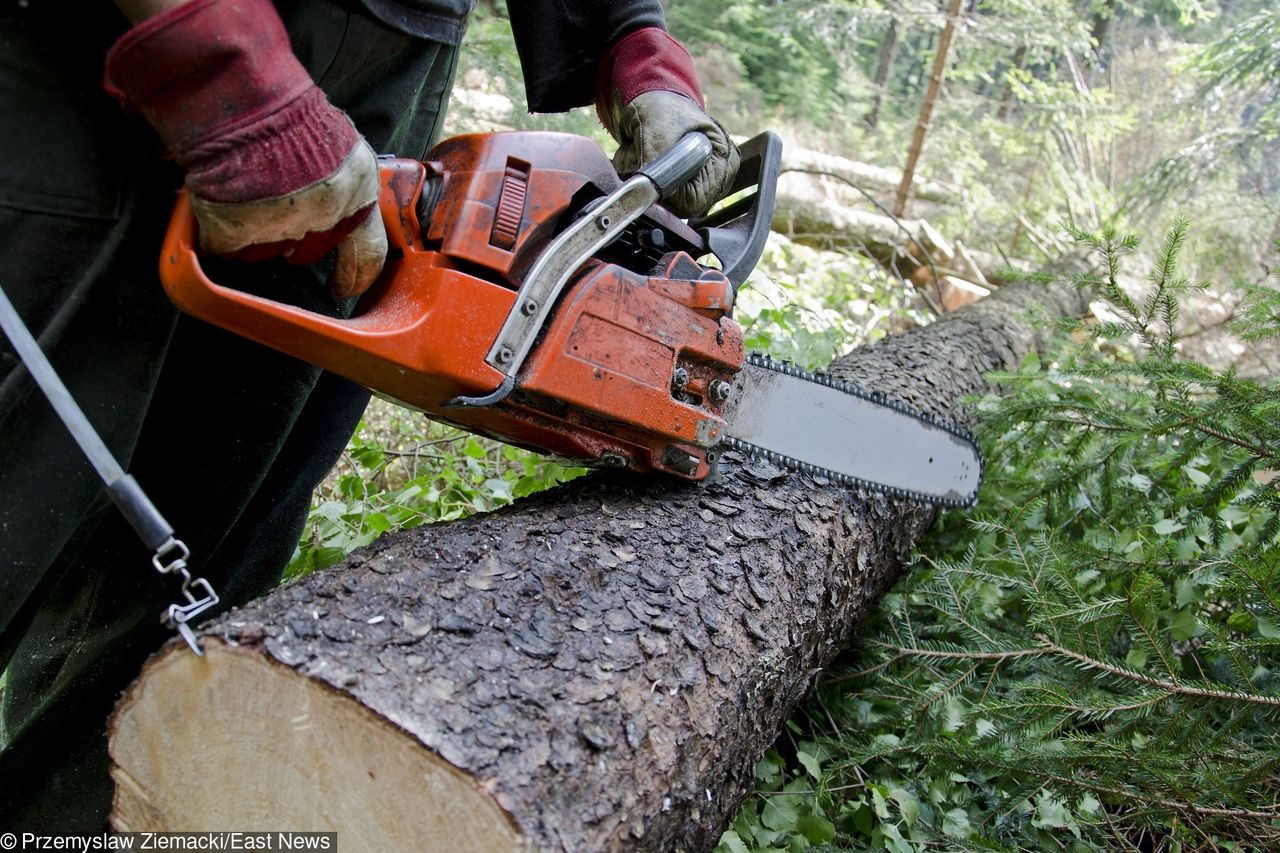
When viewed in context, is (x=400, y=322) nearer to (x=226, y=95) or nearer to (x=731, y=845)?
(x=226, y=95)

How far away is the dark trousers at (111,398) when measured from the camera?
1143mm

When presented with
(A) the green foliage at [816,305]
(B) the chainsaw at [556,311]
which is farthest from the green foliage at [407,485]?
(A) the green foliage at [816,305]

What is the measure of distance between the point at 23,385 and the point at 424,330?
0.53 m

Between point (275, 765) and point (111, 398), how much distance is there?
573mm

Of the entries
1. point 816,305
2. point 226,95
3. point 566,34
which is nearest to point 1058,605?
point 566,34

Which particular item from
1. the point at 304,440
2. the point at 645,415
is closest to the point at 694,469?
the point at 645,415

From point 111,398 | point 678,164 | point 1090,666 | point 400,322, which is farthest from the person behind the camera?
point 1090,666

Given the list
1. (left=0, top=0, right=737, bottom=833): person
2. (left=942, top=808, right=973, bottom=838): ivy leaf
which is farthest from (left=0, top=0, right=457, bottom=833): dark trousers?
(left=942, top=808, right=973, bottom=838): ivy leaf

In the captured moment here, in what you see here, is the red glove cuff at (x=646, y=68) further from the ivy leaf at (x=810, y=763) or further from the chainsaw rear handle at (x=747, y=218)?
the ivy leaf at (x=810, y=763)

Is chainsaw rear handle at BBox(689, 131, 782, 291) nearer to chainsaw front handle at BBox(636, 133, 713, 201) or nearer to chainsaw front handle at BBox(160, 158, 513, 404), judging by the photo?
chainsaw front handle at BBox(636, 133, 713, 201)

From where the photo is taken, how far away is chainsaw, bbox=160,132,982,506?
1400 millimetres

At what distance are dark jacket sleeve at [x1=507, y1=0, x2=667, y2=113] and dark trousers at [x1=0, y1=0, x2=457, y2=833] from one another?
293 millimetres

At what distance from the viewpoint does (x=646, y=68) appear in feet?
6.18

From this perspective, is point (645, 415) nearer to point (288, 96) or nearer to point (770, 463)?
point (770, 463)
